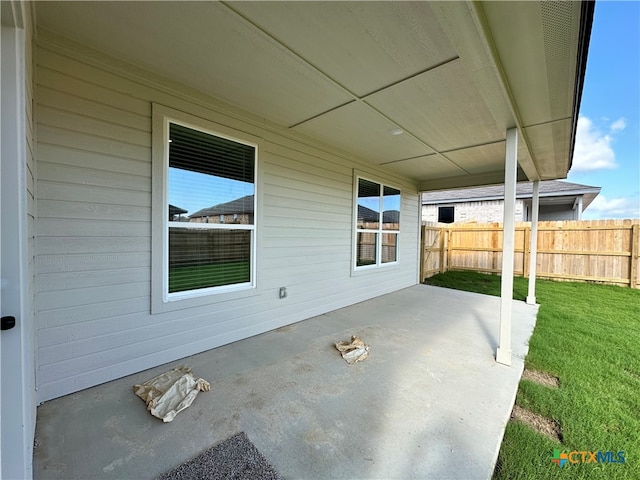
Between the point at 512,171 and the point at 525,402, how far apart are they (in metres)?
2.15

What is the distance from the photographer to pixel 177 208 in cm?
266

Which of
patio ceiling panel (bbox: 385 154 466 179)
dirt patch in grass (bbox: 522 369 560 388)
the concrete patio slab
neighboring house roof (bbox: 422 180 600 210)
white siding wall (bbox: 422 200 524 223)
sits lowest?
dirt patch in grass (bbox: 522 369 560 388)

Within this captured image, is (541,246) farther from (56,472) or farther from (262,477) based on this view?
(56,472)

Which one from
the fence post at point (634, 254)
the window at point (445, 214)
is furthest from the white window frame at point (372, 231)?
Result: the window at point (445, 214)

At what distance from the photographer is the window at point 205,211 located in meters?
2.61

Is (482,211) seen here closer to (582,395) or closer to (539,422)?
(582,395)

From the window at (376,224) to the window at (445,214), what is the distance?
8.06m

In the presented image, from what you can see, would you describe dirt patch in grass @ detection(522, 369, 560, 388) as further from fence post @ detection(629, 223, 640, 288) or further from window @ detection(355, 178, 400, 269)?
fence post @ detection(629, 223, 640, 288)

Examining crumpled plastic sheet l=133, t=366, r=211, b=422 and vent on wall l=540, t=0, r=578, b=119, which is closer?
vent on wall l=540, t=0, r=578, b=119

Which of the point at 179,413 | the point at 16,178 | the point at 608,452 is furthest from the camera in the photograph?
the point at 179,413

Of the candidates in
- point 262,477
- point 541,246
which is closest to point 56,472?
point 262,477

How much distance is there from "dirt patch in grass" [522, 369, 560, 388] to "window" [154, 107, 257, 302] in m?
3.03

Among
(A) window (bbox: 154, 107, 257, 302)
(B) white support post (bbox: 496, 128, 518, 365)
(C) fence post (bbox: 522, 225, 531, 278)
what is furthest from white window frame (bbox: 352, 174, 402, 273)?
(C) fence post (bbox: 522, 225, 531, 278)

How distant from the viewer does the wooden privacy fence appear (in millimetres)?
6543
